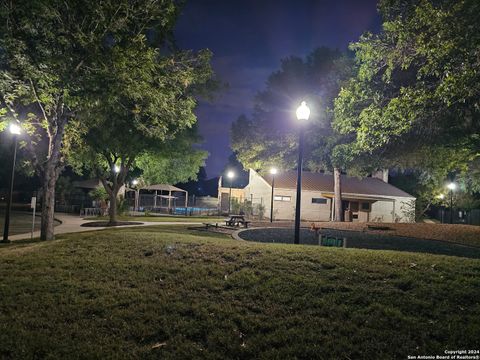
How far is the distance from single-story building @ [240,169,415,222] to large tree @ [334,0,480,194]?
62.8ft

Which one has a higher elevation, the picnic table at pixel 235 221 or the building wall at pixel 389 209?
the building wall at pixel 389 209

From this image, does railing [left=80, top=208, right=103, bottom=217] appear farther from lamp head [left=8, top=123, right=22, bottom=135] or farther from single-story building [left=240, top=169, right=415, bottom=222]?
lamp head [left=8, top=123, right=22, bottom=135]

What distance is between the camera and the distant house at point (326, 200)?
109 feet

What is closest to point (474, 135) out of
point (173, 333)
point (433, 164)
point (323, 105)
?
point (433, 164)

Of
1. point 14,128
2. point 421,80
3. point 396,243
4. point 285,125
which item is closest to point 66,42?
point 14,128

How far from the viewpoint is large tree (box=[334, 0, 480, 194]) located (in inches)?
316

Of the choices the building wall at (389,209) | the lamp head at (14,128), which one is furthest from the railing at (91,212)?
the building wall at (389,209)

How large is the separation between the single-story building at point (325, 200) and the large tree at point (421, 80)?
19129 millimetres

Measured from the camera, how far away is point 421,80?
11.2 m

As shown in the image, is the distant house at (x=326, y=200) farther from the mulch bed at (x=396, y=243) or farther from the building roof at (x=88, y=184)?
the building roof at (x=88, y=184)

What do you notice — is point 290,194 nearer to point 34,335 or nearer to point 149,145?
point 149,145

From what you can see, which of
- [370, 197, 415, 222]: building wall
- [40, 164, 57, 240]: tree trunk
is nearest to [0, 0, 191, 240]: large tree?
[40, 164, 57, 240]: tree trunk

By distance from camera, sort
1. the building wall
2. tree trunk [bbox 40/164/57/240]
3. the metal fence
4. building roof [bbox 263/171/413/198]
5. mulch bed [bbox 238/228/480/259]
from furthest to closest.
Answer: the metal fence < the building wall < building roof [bbox 263/171/413/198] < mulch bed [bbox 238/228/480/259] < tree trunk [bbox 40/164/57/240]

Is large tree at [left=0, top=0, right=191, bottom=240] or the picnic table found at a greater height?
large tree at [left=0, top=0, right=191, bottom=240]
